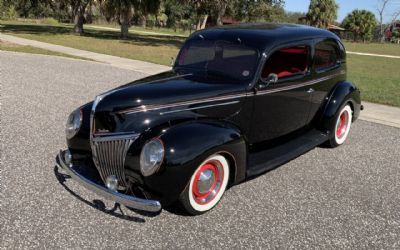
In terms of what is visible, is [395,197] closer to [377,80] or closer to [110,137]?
[110,137]

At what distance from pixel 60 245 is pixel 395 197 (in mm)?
3583

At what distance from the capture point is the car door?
13.8 ft

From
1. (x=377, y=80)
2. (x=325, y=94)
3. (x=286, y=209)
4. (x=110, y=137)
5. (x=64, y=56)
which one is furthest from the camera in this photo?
(x=64, y=56)

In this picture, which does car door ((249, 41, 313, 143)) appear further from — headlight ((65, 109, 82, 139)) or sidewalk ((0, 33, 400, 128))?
sidewalk ((0, 33, 400, 128))

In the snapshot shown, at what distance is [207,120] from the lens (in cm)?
362

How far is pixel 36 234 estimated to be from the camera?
10.2 feet

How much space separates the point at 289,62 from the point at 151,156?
2.64 metres

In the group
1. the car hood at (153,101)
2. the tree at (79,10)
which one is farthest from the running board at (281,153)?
the tree at (79,10)

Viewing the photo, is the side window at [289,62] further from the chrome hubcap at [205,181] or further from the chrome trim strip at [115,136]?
the chrome trim strip at [115,136]

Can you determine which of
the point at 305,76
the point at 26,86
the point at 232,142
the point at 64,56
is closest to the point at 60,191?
the point at 232,142

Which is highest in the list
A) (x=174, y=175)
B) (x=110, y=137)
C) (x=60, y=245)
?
(x=110, y=137)

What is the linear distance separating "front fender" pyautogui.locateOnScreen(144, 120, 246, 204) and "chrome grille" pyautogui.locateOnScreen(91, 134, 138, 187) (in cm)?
32

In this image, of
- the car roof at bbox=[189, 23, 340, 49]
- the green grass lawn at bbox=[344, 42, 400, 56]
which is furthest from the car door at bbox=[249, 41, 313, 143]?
the green grass lawn at bbox=[344, 42, 400, 56]

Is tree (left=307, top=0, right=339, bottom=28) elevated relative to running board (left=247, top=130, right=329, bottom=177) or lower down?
elevated
